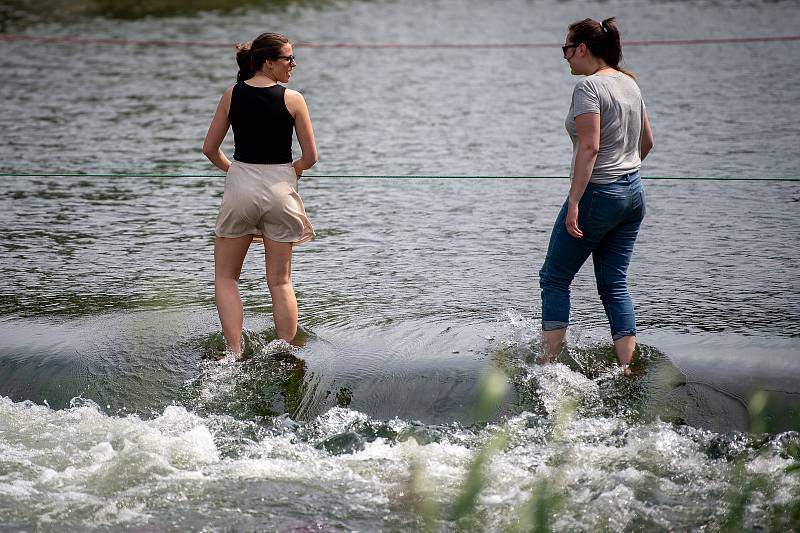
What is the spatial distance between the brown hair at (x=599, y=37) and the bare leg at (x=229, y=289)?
1.92 meters

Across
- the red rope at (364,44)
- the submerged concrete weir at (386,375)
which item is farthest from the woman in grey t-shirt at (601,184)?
the red rope at (364,44)

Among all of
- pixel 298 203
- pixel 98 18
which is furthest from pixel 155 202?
pixel 98 18

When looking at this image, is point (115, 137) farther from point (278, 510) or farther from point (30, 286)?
point (278, 510)

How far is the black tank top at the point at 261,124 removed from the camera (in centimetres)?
591

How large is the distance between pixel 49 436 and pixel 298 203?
163cm

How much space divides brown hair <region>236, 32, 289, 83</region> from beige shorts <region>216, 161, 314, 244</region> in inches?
→ 18.4

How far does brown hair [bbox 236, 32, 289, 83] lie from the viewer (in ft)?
19.2

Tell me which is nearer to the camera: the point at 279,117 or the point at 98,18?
the point at 279,117

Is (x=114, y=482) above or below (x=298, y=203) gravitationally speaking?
below

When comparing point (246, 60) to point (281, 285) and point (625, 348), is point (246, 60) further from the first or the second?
point (625, 348)

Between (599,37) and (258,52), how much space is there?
160 cm

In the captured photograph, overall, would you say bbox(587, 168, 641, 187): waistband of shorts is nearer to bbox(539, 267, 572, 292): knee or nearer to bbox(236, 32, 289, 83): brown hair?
bbox(539, 267, 572, 292): knee

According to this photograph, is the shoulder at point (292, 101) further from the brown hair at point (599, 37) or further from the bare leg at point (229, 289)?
the brown hair at point (599, 37)

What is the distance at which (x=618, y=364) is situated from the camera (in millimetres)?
6039
